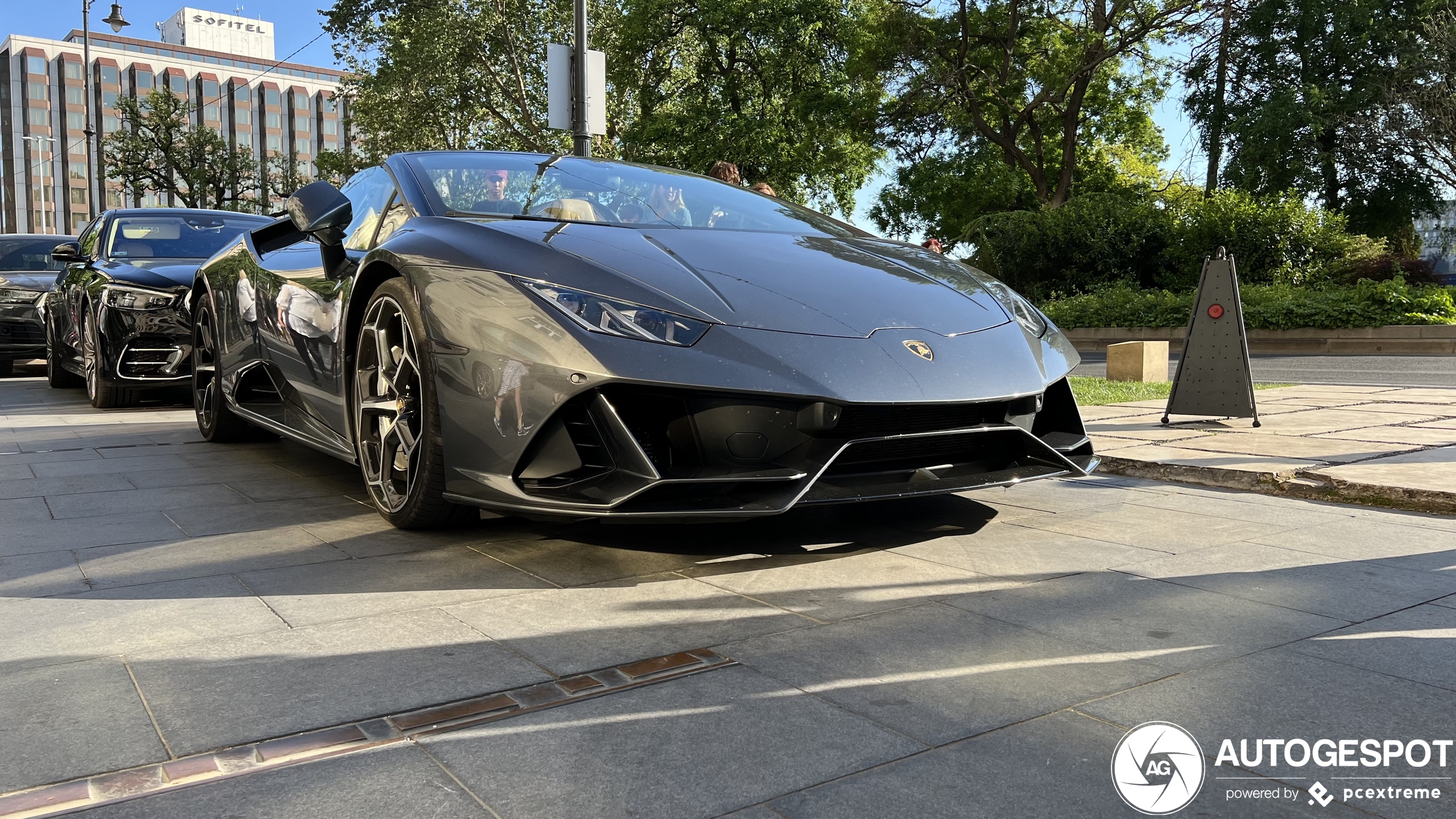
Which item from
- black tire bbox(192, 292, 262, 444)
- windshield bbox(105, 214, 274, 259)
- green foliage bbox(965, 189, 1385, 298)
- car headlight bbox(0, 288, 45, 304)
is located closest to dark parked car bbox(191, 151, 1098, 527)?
black tire bbox(192, 292, 262, 444)

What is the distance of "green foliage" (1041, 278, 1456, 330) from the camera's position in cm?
1694

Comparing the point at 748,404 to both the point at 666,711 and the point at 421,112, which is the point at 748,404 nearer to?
the point at 666,711

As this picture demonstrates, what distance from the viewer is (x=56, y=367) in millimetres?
10250

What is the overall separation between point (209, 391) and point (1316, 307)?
16195mm

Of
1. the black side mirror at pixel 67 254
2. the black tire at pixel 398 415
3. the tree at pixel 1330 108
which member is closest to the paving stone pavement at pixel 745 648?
the black tire at pixel 398 415

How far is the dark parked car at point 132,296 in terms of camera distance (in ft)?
25.9

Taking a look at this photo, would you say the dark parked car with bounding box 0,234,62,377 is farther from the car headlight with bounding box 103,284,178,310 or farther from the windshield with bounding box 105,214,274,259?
the car headlight with bounding box 103,284,178,310

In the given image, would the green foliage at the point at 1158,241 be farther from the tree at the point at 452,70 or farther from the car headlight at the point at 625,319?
the car headlight at the point at 625,319

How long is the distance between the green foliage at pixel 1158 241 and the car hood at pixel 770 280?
18815 mm

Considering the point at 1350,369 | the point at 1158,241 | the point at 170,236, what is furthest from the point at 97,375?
the point at 1158,241

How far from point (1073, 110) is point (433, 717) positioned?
26.3 m

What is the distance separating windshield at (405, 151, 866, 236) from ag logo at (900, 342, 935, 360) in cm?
110

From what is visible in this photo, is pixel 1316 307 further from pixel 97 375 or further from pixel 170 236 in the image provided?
pixel 97 375

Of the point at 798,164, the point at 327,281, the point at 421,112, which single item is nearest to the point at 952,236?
the point at 798,164
